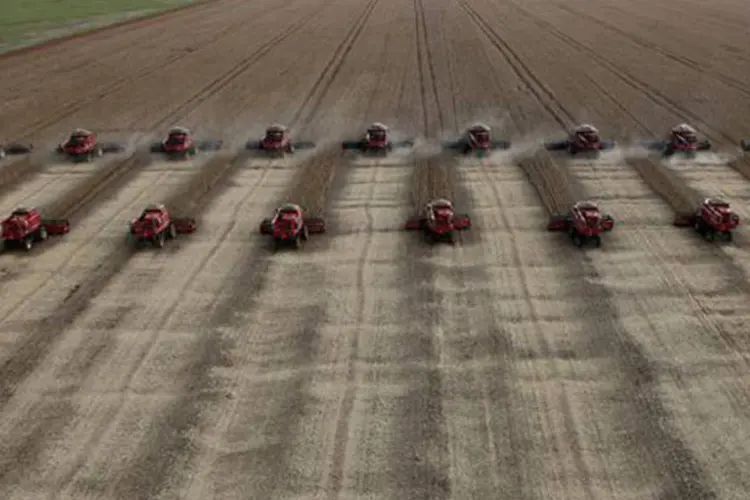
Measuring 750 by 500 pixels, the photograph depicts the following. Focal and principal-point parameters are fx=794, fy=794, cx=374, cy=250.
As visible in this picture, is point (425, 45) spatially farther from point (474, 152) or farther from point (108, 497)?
point (108, 497)

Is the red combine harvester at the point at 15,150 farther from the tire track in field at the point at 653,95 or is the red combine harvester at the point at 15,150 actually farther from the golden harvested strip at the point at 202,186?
the tire track in field at the point at 653,95

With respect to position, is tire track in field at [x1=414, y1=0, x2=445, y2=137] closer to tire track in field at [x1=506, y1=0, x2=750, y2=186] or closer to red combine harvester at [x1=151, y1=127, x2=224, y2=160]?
tire track in field at [x1=506, y1=0, x2=750, y2=186]

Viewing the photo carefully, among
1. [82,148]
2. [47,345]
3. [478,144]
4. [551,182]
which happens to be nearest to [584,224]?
[551,182]

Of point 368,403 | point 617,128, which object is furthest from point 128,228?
point 617,128

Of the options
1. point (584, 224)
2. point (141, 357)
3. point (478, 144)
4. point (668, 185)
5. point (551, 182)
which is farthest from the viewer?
point (478, 144)

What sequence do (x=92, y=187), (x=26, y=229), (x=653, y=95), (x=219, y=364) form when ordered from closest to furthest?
1. (x=219, y=364)
2. (x=26, y=229)
3. (x=92, y=187)
4. (x=653, y=95)

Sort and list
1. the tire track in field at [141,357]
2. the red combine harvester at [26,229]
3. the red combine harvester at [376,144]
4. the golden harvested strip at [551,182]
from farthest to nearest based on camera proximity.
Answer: the red combine harvester at [376,144], the golden harvested strip at [551,182], the red combine harvester at [26,229], the tire track in field at [141,357]

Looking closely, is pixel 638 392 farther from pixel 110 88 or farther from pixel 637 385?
pixel 110 88

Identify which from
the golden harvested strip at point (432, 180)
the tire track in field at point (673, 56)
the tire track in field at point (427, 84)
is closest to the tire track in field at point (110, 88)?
the tire track in field at point (427, 84)
